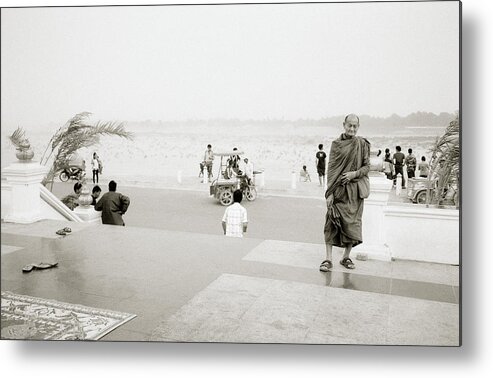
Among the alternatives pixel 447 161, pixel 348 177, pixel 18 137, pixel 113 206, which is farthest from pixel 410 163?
pixel 18 137

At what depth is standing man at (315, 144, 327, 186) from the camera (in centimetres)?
432

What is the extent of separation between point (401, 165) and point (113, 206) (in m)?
2.42

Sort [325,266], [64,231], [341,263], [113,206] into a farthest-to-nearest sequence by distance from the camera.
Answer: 1. [64,231]
2. [113,206]
3. [341,263]
4. [325,266]

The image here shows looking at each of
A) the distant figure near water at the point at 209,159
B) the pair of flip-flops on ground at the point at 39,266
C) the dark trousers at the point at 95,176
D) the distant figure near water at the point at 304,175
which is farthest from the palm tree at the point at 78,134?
the distant figure near water at the point at 304,175

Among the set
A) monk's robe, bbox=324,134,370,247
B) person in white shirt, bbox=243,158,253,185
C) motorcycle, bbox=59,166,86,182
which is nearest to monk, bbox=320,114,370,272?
monk's robe, bbox=324,134,370,247

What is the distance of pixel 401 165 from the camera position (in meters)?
4.28

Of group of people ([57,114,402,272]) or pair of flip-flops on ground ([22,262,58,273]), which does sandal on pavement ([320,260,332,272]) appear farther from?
pair of flip-flops on ground ([22,262,58,273])

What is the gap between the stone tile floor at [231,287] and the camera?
3850 mm

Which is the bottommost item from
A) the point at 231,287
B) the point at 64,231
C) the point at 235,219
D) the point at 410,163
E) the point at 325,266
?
the point at 231,287

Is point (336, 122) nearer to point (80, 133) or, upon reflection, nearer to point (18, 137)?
point (80, 133)

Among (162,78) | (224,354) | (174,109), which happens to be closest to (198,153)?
(174,109)

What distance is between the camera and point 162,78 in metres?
4.42

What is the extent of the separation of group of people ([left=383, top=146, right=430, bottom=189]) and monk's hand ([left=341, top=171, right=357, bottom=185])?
0.81 ft

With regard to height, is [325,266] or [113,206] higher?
[113,206]
